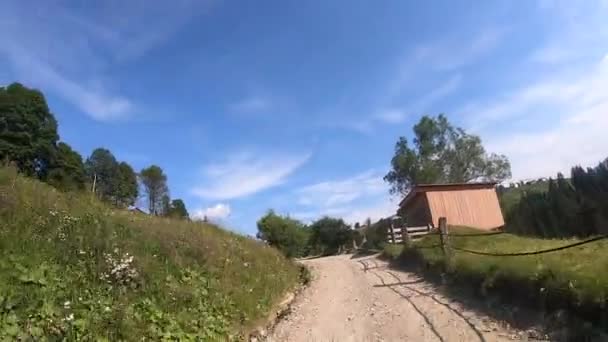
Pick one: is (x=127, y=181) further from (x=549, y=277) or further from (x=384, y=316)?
(x=549, y=277)

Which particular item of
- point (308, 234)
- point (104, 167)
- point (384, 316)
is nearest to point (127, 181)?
point (104, 167)

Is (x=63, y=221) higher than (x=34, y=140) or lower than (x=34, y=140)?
lower

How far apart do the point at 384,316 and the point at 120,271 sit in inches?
219

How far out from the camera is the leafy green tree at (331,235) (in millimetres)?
42972

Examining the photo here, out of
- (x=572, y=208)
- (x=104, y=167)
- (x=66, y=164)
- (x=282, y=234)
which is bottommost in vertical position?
(x=572, y=208)

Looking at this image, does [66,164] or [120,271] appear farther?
[66,164]

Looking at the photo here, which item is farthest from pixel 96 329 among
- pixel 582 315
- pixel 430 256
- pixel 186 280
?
pixel 430 256

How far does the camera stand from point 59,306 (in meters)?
5.97

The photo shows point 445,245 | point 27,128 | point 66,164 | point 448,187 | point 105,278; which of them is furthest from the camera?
point 66,164

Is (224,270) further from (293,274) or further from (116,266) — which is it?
(293,274)

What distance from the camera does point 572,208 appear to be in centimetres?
2034

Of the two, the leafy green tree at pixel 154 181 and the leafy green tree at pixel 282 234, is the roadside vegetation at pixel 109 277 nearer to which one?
the leafy green tree at pixel 282 234

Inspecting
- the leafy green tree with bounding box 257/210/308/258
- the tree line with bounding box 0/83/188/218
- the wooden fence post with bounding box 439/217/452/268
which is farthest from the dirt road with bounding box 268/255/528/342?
the leafy green tree with bounding box 257/210/308/258

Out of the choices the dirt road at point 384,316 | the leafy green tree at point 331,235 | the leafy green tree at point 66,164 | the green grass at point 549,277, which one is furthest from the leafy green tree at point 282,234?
the green grass at point 549,277
